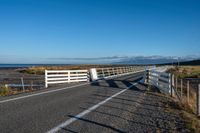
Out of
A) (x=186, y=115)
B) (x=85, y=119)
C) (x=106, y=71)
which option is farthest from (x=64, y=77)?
(x=186, y=115)

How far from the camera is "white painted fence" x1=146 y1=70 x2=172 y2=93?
12.4 m

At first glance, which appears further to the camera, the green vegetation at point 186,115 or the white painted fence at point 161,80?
the white painted fence at point 161,80

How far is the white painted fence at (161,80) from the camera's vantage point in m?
12.4

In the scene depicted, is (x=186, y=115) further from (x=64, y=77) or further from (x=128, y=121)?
(x=64, y=77)

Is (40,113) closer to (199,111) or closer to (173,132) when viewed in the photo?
(173,132)

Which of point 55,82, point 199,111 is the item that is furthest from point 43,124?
point 55,82

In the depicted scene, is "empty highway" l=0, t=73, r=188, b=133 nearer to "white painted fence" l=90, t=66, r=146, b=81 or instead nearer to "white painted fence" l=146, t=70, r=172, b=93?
"white painted fence" l=146, t=70, r=172, b=93

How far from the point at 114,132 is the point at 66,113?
7.60 ft

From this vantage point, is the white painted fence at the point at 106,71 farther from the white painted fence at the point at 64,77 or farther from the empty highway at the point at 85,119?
the empty highway at the point at 85,119

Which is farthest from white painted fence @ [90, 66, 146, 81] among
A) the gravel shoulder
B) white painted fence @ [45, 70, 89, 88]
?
the gravel shoulder

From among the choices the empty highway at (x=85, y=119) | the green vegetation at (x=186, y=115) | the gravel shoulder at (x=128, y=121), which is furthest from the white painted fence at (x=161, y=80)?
the gravel shoulder at (x=128, y=121)

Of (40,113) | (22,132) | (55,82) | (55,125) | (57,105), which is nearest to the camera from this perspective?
(22,132)

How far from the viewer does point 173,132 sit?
5164mm

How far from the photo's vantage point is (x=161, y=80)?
16828mm
